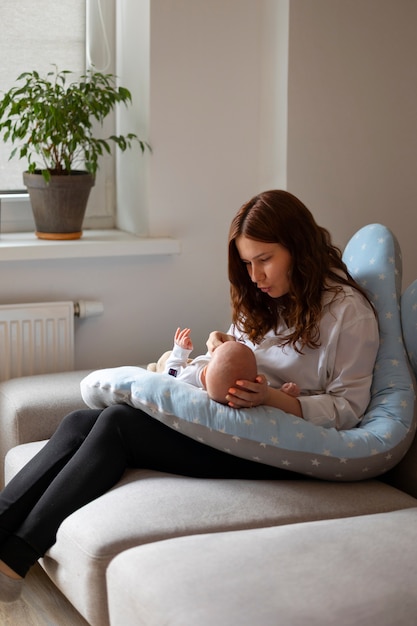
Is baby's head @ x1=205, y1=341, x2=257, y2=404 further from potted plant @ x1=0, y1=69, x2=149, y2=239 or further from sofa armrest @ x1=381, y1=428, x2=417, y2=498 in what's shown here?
potted plant @ x1=0, y1=69, x2=149, y2=239

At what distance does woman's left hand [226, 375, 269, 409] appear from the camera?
82.5 inches

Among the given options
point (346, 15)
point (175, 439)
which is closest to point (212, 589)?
point (175, 439)

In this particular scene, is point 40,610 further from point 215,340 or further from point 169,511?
point 215,340

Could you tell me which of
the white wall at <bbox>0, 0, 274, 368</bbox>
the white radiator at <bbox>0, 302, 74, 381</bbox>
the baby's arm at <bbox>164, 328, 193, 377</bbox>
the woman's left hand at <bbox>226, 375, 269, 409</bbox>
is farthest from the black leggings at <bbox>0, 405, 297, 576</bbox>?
the white wall at <bbox>0, 0, 274, 368</bbox>

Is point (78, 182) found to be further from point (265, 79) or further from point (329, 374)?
point (329, 374)

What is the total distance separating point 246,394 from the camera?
2098 mm

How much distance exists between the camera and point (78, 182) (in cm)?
296

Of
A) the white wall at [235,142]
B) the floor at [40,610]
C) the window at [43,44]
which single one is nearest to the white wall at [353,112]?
the white wall at [235,142]

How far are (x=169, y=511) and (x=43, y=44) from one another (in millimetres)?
1782

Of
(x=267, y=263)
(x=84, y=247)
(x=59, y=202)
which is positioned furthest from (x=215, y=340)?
(x=59, y=202)

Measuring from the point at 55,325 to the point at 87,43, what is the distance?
94cm

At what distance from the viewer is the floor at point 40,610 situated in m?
2.23

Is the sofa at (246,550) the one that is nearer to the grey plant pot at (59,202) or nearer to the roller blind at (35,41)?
the grey plant pot at (59,202)

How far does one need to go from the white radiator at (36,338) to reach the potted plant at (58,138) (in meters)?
0.24
